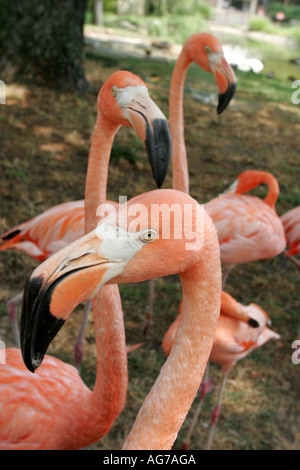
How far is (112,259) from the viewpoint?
1085 millimetres

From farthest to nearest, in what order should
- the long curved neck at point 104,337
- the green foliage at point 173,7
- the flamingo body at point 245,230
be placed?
1. the green foliage at point 173,7
2. the flamingo body at point 245,230
3. the long curved neck at point 104,337

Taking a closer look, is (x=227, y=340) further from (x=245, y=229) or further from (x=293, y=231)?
(x=293, y=231)

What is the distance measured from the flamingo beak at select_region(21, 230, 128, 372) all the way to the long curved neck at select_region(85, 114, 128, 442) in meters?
0.82

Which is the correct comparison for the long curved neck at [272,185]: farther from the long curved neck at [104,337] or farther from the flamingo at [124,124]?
the long curved neck at [104,337]

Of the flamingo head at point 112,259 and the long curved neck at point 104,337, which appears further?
the long curved neck at point 104,337

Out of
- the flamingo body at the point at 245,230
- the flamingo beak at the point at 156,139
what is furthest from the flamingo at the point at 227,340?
the flamingo beak at the point at 156,139

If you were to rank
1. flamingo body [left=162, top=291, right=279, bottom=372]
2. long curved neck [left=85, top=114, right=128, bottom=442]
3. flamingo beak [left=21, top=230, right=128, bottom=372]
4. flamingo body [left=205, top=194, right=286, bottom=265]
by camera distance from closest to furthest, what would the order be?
flamingo beak [left=21, top=230, right=128, bottom=372]
long curved neck [left=85, top=114, right=128, bottom=442]
flamingo body [left=162, top=291, right=279, bottom=372]
flamingo body [left=205, top=194, right=286, bottom=265]

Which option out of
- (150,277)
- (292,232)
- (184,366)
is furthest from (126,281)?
Result: (292,232)

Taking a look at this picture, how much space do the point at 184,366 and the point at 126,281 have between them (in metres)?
0.31

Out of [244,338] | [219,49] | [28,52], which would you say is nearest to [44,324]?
[244,338]

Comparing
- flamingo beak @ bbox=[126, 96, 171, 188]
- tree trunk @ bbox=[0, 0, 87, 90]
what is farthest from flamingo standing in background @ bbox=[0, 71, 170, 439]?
tree trunk @ bbox=[0, 0, 87, 90]

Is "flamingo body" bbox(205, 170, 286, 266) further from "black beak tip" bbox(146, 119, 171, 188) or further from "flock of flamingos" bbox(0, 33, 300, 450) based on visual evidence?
"black beak tip" bbox(146, 119, 171, 188)

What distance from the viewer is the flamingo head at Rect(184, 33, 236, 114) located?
2576 millimetres

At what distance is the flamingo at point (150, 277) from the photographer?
1025mm
